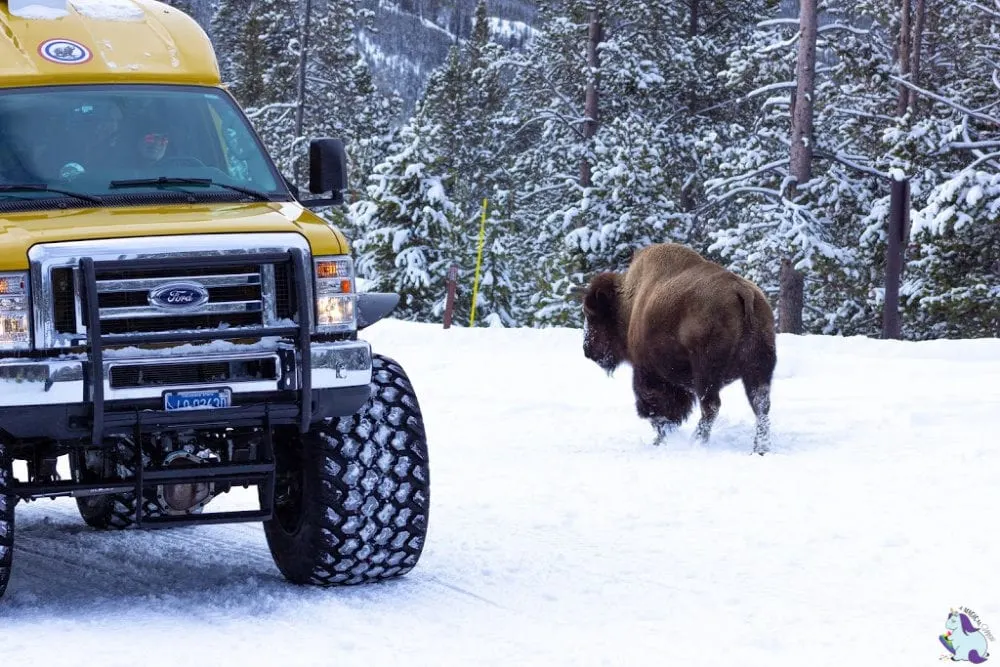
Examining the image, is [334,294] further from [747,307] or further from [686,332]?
[686,332]

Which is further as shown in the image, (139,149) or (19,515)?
(19,515)

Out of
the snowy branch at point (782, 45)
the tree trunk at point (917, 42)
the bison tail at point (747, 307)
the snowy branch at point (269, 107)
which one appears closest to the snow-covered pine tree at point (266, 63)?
the snowy branch at point (269, 107)

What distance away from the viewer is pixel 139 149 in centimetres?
671

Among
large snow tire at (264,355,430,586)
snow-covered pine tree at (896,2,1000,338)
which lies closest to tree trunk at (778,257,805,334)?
snow-covered pine tree at (896,2,1000,338)

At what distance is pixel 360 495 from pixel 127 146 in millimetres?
2051

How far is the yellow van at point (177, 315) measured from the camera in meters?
5.48

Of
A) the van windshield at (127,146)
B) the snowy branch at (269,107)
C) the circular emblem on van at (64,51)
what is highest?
the circular emblem on van at (64,51)

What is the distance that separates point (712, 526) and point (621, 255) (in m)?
24.6

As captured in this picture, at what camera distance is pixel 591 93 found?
40938mm

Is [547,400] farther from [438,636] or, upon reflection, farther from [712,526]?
[438,636]

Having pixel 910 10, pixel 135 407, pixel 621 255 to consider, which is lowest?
pixel 621 255

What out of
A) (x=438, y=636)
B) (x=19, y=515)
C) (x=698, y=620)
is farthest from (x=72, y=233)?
(x=19, y=515)

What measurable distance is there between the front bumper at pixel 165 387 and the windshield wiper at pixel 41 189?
0.99m

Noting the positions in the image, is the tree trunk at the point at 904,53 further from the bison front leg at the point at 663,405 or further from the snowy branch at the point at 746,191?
the bison front leg at the point at 663,405
